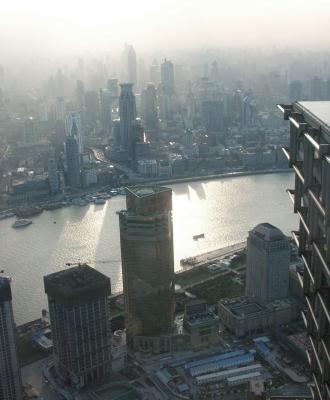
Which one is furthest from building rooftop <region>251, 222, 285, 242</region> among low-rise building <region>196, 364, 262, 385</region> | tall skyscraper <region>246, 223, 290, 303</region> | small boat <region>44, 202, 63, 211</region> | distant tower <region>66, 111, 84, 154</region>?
distant tower <region>66, 111, 84, 154</region>

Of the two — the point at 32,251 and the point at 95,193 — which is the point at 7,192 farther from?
the point at 32,251

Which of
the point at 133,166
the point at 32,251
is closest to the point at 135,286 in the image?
the point at 32,251

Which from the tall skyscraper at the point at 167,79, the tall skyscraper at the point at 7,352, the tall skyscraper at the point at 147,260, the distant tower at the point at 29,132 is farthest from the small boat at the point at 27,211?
the tall skyscraper at the point at 167,79

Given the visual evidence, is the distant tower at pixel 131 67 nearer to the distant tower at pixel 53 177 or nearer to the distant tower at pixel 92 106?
the distant tower at pixel 92 106

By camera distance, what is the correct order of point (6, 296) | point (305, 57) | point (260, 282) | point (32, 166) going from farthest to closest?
point (305, 57)
point (32, 166)
point (260, 282)
point (6, 296)

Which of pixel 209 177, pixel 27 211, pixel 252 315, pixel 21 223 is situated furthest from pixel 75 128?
pixel 252 315

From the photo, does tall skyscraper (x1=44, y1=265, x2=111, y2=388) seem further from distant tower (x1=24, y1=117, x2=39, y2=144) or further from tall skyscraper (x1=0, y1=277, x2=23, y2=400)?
distant tower (x1=24, y1=117, x2=39, y2=144)

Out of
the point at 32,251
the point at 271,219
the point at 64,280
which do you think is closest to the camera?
the point at 64,280
